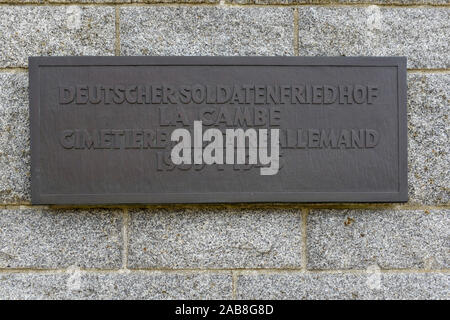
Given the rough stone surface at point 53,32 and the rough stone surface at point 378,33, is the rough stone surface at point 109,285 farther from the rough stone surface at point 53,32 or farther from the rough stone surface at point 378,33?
the rough stone surface at point 378,33

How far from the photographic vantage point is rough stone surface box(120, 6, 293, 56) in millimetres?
3242

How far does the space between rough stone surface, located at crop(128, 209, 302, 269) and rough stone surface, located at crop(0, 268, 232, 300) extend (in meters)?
0.10

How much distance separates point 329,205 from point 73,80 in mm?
1993

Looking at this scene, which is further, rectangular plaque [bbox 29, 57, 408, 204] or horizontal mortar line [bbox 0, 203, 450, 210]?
horizontal mortar line [bbox 0, 203, 450, 210]

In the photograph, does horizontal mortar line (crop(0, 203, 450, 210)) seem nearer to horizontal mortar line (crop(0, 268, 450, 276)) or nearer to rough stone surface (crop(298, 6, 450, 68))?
horizontal mortar line (crop(0, 268, 450, 276))

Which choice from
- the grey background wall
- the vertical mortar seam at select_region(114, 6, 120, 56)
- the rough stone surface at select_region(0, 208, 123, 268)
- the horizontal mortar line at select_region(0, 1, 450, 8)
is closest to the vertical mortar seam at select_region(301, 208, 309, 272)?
the grey background wall

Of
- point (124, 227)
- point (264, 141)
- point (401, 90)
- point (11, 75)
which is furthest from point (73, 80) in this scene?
point (401, 90)

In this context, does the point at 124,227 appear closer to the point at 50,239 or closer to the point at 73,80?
the point at 50,239

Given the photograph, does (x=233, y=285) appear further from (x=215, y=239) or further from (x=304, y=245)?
(x=304, y=245)

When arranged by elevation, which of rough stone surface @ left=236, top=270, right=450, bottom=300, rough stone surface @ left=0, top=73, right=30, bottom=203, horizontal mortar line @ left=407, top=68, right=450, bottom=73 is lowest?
rough stone surface @ left=236, top=270, right=450, bottom=300

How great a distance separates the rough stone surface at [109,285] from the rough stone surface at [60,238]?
0.26 feet

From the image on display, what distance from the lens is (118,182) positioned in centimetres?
310
